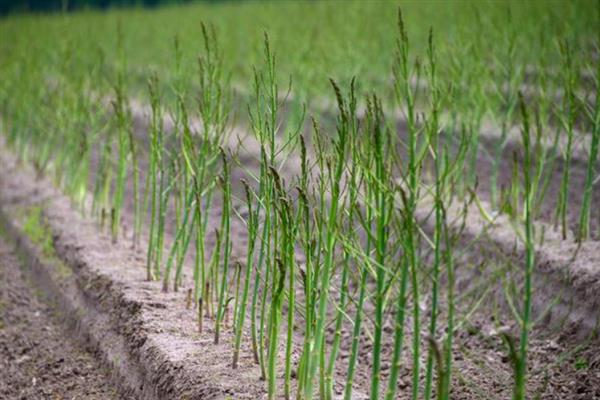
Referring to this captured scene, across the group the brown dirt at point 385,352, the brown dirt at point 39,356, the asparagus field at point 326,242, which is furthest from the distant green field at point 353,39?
the brown dirt at point 39,356

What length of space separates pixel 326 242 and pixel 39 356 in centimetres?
135

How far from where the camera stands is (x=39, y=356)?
11.1 ft

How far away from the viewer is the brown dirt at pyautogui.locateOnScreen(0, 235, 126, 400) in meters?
3.07

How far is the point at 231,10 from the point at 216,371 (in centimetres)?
1051

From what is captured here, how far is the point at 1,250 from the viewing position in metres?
4.70

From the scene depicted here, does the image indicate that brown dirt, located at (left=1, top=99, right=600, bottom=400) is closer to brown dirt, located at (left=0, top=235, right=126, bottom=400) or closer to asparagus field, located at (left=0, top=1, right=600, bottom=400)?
asparagus field, located at (left=0, top=1, right=600, bottom=400)

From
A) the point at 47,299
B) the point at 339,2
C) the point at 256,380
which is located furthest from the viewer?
the point at 339,2

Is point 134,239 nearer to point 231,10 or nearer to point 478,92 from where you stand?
point 478,92

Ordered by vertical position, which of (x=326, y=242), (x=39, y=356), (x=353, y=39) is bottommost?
(x=39, y=356)

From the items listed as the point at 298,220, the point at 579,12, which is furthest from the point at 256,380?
the point at 579,12

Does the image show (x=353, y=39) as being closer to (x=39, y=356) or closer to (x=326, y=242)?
(x=39, y=356)

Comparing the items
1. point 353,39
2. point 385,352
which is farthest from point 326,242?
point 353,39

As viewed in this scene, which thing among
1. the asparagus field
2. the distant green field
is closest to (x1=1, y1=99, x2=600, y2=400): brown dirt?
the asparagus field

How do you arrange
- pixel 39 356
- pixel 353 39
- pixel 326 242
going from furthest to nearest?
1. pixel 353 39
2. pixel 39 356
3. pixel 326 242
